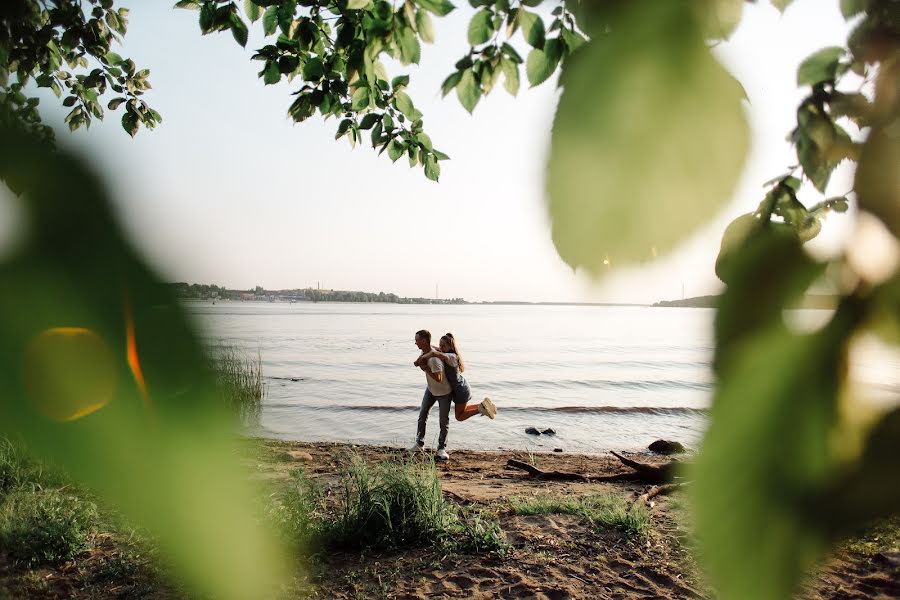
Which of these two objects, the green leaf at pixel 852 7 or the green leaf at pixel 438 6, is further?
the green leaf at pixel 438 6

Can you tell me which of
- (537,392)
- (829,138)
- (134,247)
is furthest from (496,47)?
(537,392)

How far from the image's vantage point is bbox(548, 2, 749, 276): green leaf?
181 millimetres

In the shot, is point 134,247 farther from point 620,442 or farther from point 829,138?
point 620,442

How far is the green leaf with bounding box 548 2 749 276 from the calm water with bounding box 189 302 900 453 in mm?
50

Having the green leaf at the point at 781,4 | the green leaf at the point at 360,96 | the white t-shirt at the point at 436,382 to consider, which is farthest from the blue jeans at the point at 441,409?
the green leaf at the point at 781,4

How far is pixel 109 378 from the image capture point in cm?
15

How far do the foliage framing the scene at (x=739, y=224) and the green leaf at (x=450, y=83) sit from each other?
44 centimetres

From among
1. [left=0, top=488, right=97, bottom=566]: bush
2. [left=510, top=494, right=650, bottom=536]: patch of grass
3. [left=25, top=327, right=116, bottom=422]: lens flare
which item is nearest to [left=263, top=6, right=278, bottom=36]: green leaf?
[left=25, top=327, right=116, bottom=422]: lens flare

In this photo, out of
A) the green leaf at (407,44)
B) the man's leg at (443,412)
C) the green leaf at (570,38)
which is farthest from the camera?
the man's leg at (443,412)

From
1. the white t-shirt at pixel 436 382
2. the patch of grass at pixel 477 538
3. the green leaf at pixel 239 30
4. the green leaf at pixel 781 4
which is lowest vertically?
the patch of grass at pixel 477 538

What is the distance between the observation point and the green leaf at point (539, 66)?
0.43m

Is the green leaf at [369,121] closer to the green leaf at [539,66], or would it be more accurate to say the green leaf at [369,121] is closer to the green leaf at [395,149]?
the green leaf at [395,149]

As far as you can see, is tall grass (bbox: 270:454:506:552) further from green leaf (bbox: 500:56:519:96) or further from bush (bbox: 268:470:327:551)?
green leaf (bbox: 500:56:519:96)

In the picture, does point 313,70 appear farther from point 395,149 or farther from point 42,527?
point 42,527
